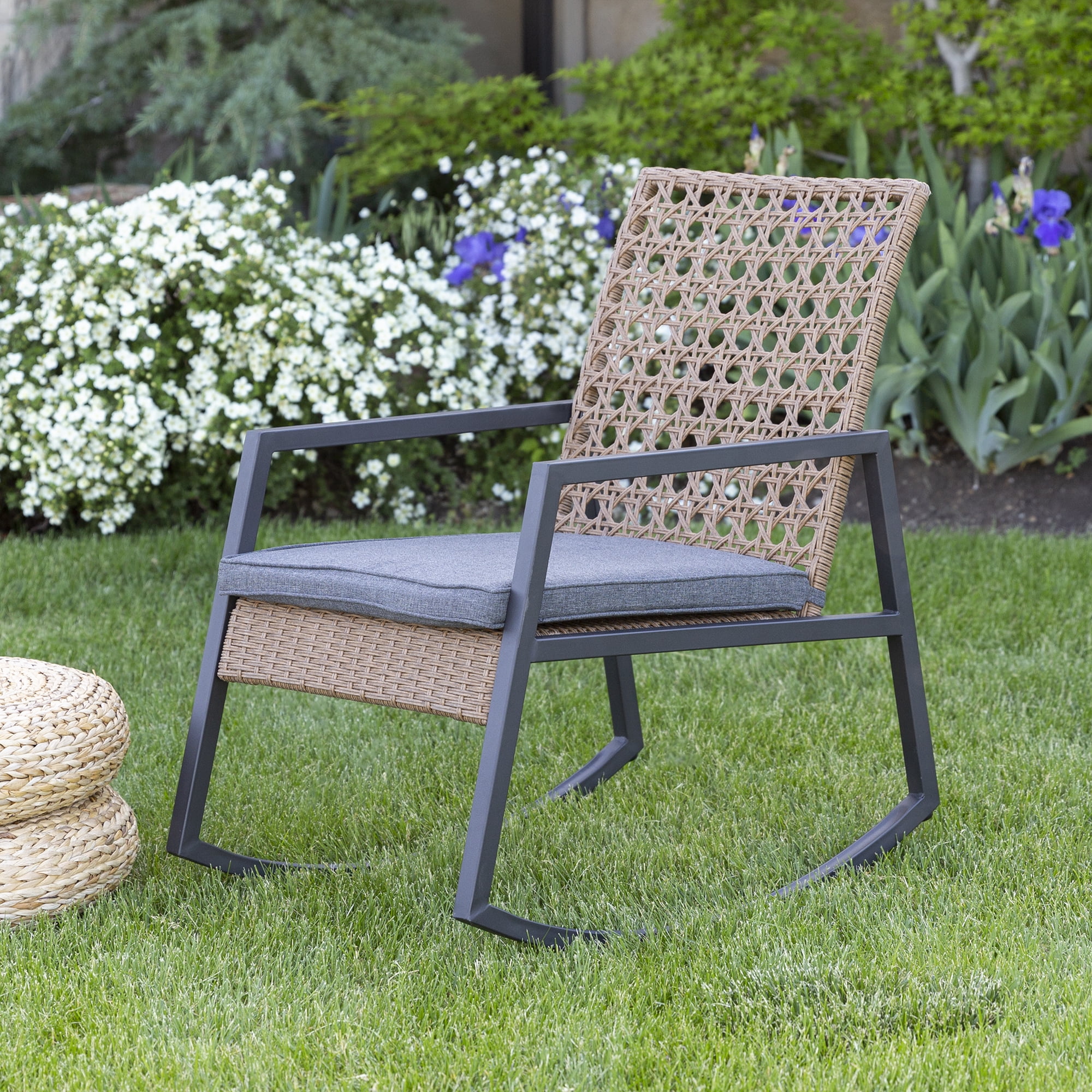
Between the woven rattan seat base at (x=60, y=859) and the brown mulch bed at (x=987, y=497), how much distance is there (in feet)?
9.49

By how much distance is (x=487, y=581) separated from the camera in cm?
184

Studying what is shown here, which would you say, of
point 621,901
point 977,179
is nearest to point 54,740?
point 621,901

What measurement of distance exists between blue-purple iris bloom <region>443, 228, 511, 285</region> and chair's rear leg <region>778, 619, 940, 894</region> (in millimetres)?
2714

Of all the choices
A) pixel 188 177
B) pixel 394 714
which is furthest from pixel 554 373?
pixel 394 714

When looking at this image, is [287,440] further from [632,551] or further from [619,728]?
[619,728]

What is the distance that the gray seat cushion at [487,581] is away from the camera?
1843 mm

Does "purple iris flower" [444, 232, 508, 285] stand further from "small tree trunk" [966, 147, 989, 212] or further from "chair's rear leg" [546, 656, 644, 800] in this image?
"chair's rear leg" [546, 656, 644, 800]

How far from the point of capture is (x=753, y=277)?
2486 mm

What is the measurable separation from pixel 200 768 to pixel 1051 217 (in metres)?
3.38

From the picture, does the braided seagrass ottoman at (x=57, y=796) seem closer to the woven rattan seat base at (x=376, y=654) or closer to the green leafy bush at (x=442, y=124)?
the woven rattan seat base at (x=376, y=654)

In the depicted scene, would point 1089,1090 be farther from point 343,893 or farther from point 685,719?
point 685,719

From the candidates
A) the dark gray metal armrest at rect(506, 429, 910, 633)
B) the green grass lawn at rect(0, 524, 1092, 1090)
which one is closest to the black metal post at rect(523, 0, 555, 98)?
the green grass lawn at rect(0, 524, 1092, 1090)

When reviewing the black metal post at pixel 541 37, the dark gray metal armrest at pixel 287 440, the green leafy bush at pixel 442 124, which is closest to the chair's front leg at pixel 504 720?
the dark gray metal armrest at pixel 287 440

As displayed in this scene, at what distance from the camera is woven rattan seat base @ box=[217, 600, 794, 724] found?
1.85m
